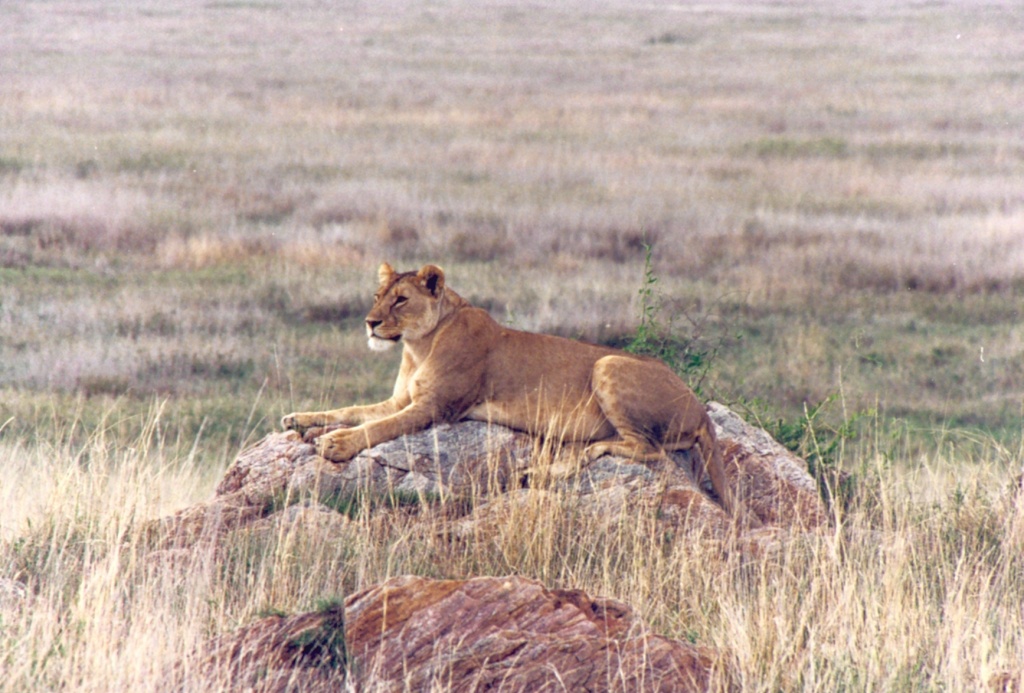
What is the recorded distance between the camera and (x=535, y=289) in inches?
627

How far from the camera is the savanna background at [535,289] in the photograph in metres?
5.46

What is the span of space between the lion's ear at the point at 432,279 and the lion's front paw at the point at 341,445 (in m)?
0.89

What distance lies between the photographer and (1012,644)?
536 centimetres

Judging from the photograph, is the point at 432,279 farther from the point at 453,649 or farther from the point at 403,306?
the point at 453,649

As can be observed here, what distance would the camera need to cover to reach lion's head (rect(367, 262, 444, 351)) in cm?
677

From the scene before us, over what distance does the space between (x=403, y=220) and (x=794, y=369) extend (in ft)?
27.6

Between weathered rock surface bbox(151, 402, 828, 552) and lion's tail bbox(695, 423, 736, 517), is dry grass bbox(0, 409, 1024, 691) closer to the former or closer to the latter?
weathered rock surface bbox(151, 402, 828, 552)

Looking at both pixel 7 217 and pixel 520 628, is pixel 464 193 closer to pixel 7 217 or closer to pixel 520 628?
pixel 7 217

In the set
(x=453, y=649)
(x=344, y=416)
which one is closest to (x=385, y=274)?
(x=344, y=416)

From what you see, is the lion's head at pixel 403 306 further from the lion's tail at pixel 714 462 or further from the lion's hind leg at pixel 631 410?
the lion's tail at pixel 714 462

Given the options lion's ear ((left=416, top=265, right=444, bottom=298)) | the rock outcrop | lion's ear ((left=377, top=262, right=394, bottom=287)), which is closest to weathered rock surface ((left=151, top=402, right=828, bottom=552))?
the rock outcrop

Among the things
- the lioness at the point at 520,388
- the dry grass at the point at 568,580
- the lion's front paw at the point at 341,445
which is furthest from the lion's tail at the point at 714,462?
the lion's front paw at the point at 341,445

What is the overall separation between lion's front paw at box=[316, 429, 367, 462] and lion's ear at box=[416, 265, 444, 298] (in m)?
0.89

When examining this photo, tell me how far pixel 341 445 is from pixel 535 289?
31.1 ft
